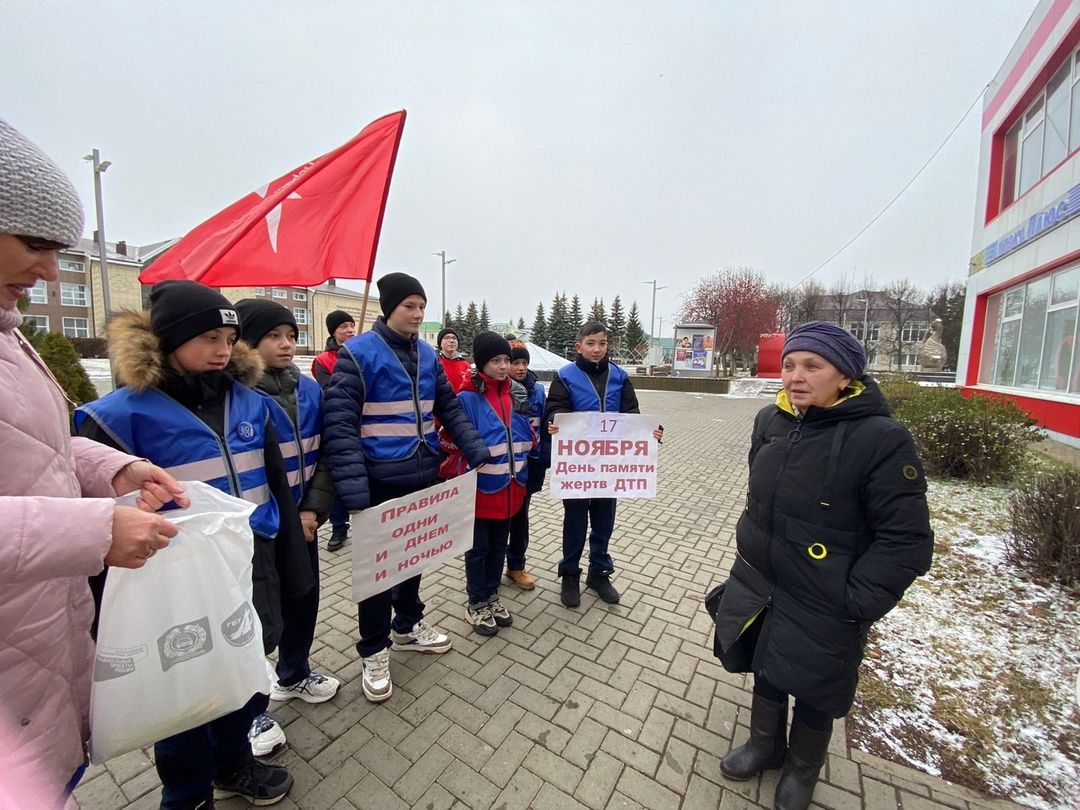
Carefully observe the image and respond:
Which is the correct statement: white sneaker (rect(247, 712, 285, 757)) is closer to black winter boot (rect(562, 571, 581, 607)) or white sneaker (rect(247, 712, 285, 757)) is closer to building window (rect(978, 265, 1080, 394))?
black winter boot (rect(562, 571, 581, 607))

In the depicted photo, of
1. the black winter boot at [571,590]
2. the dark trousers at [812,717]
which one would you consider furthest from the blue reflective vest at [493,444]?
the dark trousers at [812,717]

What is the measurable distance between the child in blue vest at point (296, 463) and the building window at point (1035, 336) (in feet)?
44.5

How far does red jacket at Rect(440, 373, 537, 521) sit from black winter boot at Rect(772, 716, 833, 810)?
75.2 inches

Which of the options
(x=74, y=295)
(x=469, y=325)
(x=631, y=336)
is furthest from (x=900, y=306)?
(x=74, y=295)

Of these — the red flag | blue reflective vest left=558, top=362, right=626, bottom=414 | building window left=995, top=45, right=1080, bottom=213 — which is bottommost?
blue reflective vest left=558, top=362, right=626, bottom=414

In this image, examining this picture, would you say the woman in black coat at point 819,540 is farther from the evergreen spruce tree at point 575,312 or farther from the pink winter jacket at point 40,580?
the evergreen spruce tree at point 575,312

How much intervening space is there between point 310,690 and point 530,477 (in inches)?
77.5

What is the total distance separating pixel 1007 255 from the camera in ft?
40.5

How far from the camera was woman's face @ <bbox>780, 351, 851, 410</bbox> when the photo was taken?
1.86 metres

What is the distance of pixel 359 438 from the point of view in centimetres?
247

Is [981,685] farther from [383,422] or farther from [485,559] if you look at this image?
[383,422]

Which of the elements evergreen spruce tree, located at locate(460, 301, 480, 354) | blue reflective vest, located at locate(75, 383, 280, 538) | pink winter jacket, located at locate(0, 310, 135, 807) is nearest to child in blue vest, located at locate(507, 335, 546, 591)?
blue reflective vest, located at locate(75, 383, 280, 538)

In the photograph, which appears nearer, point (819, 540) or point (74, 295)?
point (819, 540)

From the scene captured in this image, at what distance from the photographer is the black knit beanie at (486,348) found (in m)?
3.17
